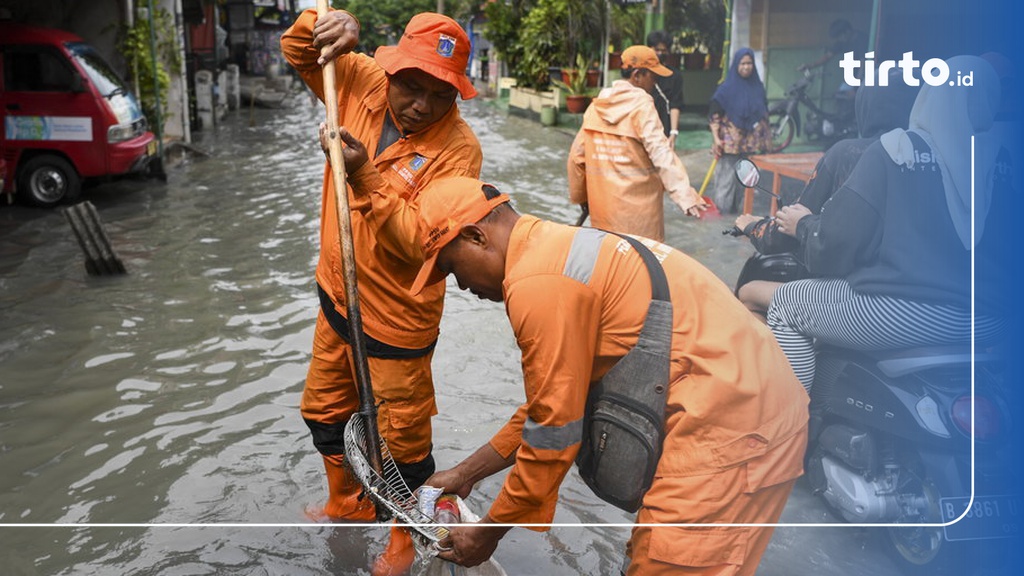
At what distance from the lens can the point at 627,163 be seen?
5.50m

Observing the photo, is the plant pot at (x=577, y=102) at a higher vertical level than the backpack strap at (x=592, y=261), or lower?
lower

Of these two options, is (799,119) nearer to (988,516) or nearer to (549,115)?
→ (549,115)

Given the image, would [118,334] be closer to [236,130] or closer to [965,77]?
[965,77]

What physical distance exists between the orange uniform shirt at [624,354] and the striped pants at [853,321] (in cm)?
133

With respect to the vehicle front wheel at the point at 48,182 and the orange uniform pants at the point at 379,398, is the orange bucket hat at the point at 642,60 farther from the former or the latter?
the vehicle front wheel at the point at 48,182

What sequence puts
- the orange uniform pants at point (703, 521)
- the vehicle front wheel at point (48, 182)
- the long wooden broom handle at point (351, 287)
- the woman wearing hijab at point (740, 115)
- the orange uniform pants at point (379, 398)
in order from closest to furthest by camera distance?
1. the orange uniform pants at point (703, 521)
2. the long wooden broom handle at point (351, 287)
3. the orange uniform pants at point (379, 398)
4. the woman wearing hijab at point (740, 115)
5. the vehicle front wheel at point (48, 182)

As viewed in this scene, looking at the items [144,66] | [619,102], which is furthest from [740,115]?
[144,66]

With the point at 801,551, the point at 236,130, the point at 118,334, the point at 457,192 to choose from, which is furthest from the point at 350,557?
the point at 236,130

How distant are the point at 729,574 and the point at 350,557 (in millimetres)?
2019

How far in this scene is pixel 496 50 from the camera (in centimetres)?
2559

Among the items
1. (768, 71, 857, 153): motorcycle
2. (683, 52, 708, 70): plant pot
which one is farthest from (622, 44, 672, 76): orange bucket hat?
(683, 52, 708, 70): plant pot

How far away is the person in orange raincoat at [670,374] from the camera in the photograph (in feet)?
7.10

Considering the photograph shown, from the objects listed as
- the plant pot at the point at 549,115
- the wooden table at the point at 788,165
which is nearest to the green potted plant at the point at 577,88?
the plant pot at the point at 549,115

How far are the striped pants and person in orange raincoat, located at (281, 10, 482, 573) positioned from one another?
1.36 m
